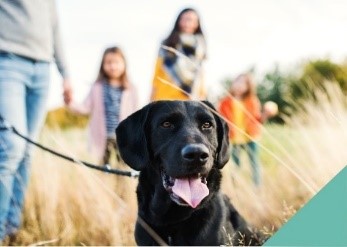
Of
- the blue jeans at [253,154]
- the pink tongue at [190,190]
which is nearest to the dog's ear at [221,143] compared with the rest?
the pink tongue at [190,190]

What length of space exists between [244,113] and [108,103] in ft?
2.44

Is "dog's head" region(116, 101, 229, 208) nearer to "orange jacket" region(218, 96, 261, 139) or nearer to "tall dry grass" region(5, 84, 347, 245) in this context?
"orange jacket" region(218, 96, 261, 139)

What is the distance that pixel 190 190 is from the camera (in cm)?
361

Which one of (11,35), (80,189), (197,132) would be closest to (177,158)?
(197,132)

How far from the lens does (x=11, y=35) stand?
412cm

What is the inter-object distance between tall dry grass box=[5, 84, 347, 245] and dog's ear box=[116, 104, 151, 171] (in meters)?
0.45

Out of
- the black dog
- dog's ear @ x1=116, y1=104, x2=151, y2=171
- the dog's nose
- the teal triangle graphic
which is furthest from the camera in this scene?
the teal triangle graphic

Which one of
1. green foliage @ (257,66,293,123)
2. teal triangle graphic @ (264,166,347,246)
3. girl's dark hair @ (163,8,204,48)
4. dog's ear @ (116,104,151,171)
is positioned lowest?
teal triangle graphic @ (264,166,347,246)

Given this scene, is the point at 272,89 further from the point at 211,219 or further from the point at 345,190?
the point at 211,219

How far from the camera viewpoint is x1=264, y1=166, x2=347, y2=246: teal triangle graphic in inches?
162

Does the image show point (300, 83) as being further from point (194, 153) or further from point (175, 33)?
point (194, 153)

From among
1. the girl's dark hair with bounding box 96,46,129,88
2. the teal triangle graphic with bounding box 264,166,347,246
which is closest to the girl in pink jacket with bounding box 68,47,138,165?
the girl's dark hair with bounding box 96,46,129,88

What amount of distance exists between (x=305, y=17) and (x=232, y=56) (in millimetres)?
464

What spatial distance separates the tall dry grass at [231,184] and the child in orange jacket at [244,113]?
0.15 feet
